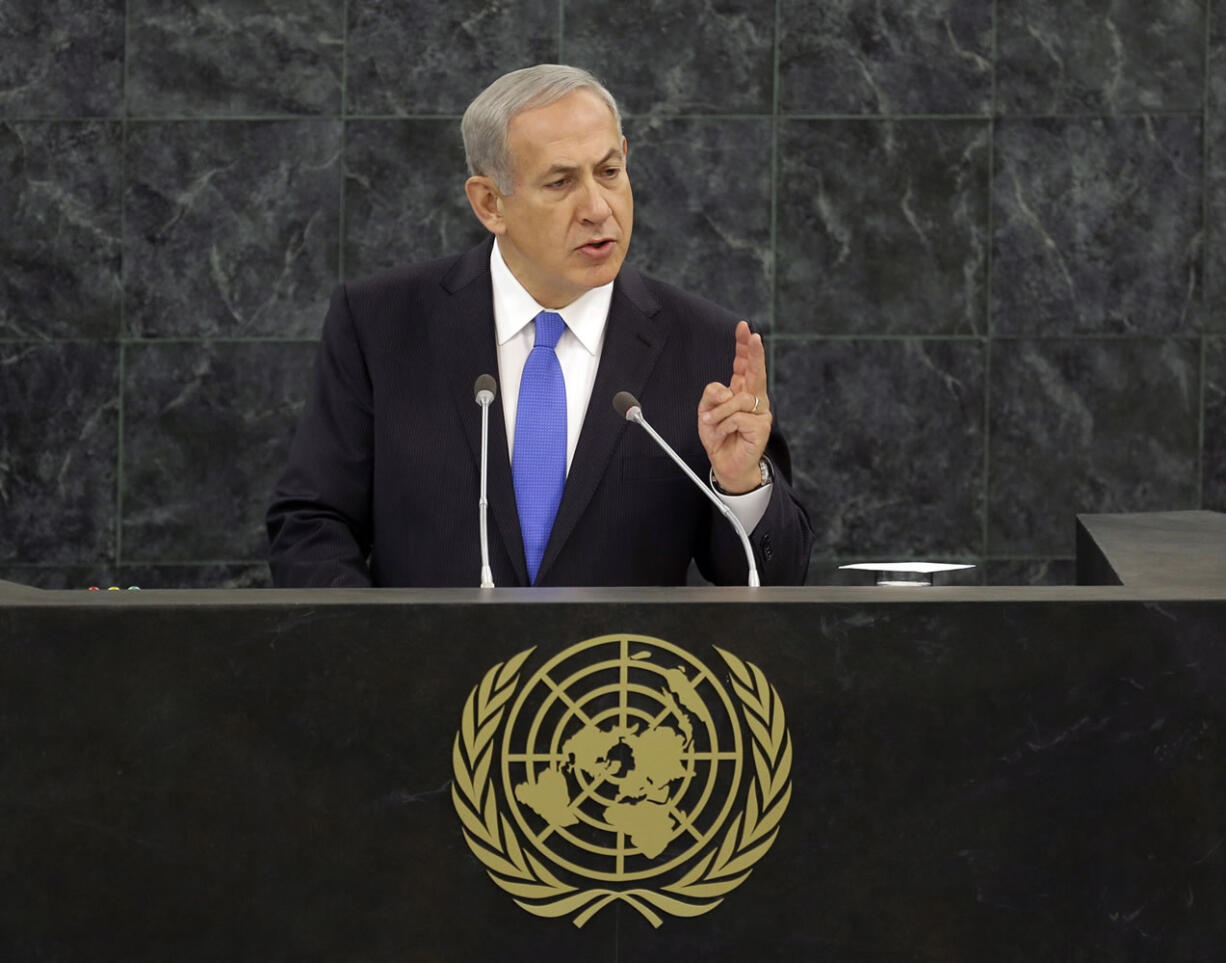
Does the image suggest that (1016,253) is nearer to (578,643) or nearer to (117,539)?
(117,539)

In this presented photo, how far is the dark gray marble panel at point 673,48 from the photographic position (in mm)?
4609

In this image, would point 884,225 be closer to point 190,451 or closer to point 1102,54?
point 1102,54

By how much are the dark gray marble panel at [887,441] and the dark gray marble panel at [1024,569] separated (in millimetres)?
75

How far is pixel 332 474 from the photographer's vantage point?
2.41 meters

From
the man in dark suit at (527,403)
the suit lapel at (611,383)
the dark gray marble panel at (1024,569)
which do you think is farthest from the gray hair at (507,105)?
the dark gray marble panel at (1024,569)

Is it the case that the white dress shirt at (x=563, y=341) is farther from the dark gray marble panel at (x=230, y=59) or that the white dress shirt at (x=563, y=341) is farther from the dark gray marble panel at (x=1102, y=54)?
the dark gray marble panel at (x=1102, y=54)

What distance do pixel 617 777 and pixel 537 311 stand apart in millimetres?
→ 1085

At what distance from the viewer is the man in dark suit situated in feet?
7.61

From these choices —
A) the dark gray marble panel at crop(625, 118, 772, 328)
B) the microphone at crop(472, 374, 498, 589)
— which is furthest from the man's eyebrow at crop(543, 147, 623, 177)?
the dark gray marble panel at crop(625, 118, 772, 328)

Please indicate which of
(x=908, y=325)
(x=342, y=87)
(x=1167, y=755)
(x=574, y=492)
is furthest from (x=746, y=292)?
(x=1167, y=755)

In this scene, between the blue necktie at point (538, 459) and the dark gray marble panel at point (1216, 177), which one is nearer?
the blue necktie at point (538, 459)

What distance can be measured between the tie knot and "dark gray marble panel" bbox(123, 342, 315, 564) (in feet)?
7.89

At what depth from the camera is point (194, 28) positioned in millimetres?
4668

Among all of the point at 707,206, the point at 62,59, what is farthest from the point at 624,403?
the point at 62,59
